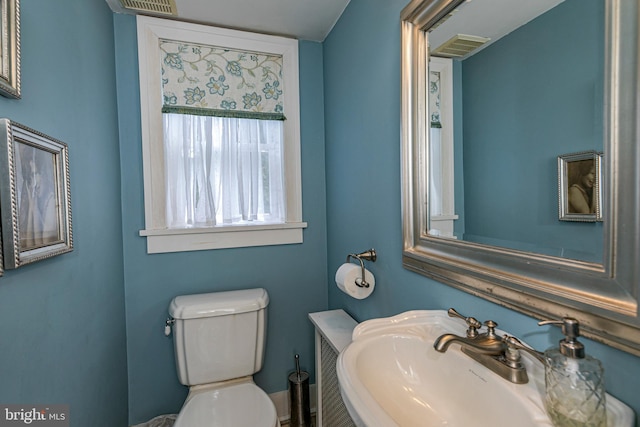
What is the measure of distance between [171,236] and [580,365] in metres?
1.69

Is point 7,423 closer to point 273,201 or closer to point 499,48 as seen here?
point 273,201

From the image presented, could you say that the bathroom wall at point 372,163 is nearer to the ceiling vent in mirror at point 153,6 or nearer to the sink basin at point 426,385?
the sink basin at point 426,385

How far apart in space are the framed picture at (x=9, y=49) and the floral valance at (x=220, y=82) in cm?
86

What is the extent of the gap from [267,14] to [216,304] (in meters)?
1.51

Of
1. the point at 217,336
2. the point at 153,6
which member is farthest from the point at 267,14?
the point at 217,336

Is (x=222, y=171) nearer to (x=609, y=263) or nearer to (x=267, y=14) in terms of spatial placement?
(x=267, y=14)

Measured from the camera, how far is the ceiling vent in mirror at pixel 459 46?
89 cm

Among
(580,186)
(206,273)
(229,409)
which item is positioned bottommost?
(229,409)

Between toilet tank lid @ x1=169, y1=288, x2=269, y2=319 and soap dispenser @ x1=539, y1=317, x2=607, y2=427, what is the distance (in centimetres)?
128

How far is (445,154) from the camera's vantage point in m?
1.01

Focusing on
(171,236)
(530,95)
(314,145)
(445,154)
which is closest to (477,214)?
(445,154)

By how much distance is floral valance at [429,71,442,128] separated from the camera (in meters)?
1.02

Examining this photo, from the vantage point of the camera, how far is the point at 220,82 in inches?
67.6

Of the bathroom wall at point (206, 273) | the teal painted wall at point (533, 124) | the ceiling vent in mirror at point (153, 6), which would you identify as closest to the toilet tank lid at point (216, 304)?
the bathroom wall at point (206, 273)
